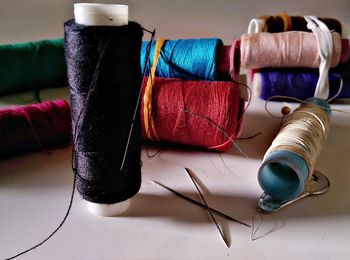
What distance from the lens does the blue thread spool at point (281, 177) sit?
0.54 metres

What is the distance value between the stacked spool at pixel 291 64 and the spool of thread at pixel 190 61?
163 mm

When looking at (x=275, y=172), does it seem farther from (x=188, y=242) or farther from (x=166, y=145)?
(x=166, y=145)

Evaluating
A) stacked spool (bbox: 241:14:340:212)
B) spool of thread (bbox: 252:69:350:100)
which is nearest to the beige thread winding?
stacked spool (bbox: 241:14:340:212)

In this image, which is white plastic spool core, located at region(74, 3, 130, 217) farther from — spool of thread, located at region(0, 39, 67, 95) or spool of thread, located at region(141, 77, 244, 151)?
spool of thread, located at region(0, 39, 67, 95)

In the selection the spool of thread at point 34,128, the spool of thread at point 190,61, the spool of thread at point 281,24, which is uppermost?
the spool of thread at point 281,24

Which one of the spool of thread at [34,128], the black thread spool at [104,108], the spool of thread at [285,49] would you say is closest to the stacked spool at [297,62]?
the spool of thread at [285,49]

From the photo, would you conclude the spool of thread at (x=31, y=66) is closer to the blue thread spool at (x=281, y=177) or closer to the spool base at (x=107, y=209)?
the spool base at (x=107, y=209)

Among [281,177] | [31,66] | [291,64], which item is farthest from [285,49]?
[31,66]

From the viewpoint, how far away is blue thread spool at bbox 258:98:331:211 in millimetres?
538

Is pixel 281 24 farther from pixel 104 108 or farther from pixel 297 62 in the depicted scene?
pixel 104 108

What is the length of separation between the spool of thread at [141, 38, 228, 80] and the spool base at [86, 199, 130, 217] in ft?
1.27

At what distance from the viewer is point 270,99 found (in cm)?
105

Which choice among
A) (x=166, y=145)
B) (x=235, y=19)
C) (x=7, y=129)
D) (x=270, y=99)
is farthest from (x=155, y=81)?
(x=235, y=19)

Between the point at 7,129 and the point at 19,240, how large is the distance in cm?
27
